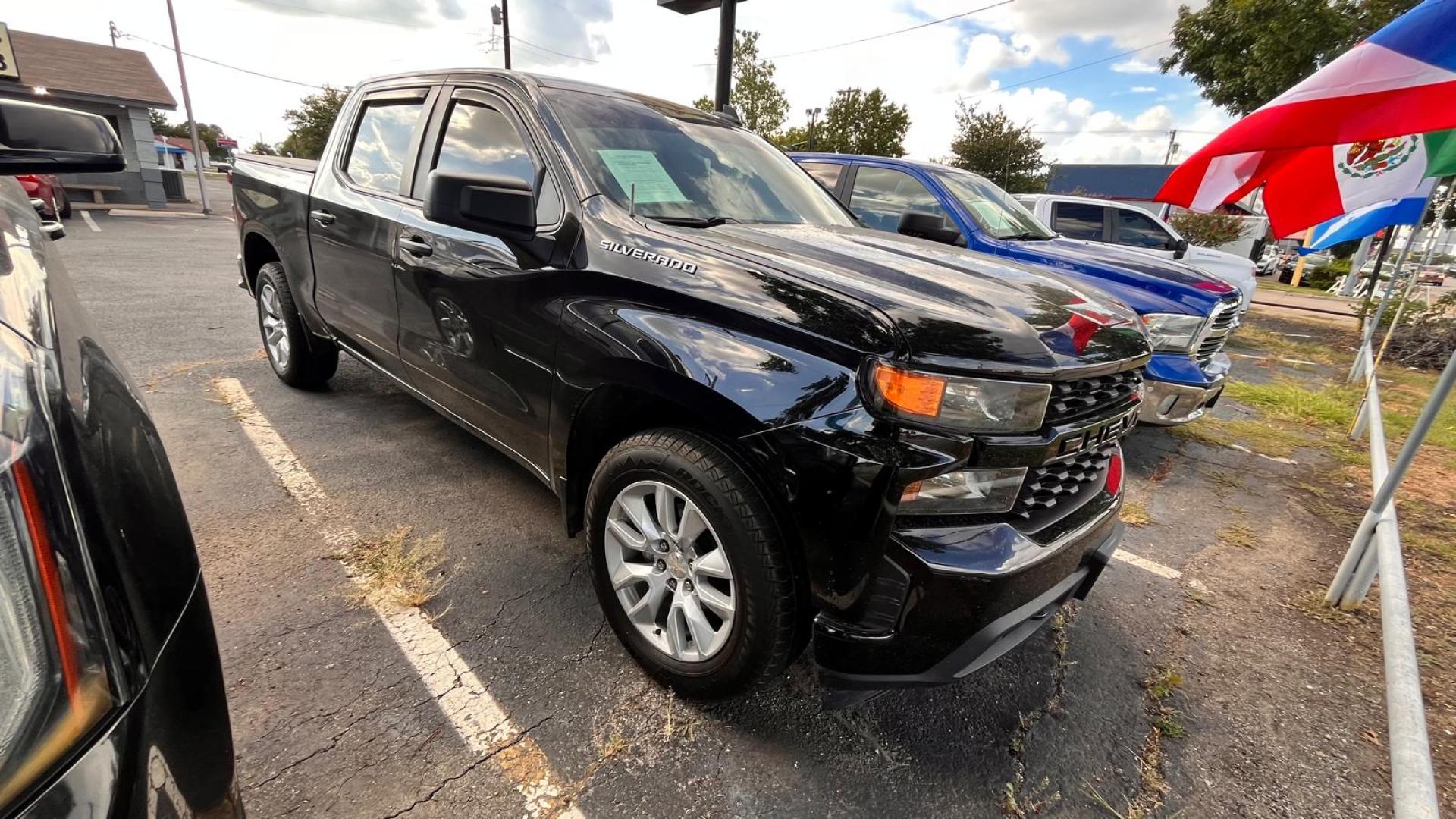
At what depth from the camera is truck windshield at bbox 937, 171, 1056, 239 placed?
17.6 feet

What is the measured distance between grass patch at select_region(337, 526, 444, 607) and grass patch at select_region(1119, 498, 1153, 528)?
130 inches

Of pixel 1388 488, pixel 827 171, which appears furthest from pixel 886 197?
pixel 1388 488

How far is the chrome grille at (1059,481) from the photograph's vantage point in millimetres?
1806

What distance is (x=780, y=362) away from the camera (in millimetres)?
1727

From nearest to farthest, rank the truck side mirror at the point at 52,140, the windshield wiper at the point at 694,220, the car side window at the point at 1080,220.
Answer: the truck side mirror at the point at 52,140, the windshield wiper at the point at 694,220, the car side window at the point at 1080,220

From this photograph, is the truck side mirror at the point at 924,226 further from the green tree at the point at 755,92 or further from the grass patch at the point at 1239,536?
the green tree at the point at 755,92

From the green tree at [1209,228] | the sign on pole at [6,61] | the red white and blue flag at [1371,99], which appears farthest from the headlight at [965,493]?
the green tree at [1209,228]

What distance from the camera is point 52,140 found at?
154cm

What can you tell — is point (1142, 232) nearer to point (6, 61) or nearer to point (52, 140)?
point (52, 140)

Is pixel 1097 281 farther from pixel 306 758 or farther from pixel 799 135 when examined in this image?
pixel 799 135

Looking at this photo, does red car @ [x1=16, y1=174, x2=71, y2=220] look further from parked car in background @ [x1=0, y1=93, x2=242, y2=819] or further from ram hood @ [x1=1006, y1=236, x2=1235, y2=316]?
ram hood @ [x1=1006, y1=236, x2=1235, y2=316]

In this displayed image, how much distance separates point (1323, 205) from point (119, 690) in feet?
16.1

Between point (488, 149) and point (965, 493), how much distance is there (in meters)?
2.27

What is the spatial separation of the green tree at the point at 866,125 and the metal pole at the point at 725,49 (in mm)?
24447
